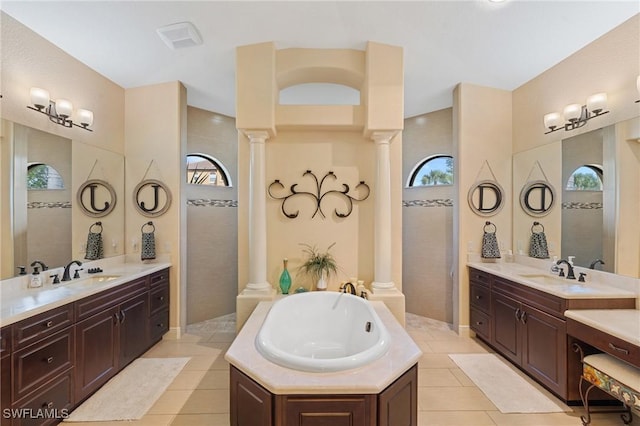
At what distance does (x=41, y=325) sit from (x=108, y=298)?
0.60m

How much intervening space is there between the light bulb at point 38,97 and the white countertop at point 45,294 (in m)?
1.54

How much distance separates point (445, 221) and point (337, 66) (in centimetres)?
262

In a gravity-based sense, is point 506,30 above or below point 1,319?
above

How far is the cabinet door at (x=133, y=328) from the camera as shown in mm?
2701

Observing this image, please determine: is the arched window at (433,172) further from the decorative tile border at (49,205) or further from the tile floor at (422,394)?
the decorative tile border at (49,205)

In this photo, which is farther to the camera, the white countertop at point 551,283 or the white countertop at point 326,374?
the white countertop at point 551,283

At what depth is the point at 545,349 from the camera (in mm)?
2422

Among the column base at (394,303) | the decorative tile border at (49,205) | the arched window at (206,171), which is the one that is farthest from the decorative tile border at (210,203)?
the column base at (394,303)

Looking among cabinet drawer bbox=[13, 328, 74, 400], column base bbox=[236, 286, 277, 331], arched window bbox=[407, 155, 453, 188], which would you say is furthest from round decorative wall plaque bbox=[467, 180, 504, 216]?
cabinet drawer bbox=[13, 328, 74, 400]

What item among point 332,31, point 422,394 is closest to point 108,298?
point 422,394

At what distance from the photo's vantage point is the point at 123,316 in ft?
8.85

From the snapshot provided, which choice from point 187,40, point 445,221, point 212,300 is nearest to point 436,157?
point 445,221

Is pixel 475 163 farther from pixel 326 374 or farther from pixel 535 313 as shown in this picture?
pixel 326 374

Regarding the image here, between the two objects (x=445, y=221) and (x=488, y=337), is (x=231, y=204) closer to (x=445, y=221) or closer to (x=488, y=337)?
(x=445, y=221)
